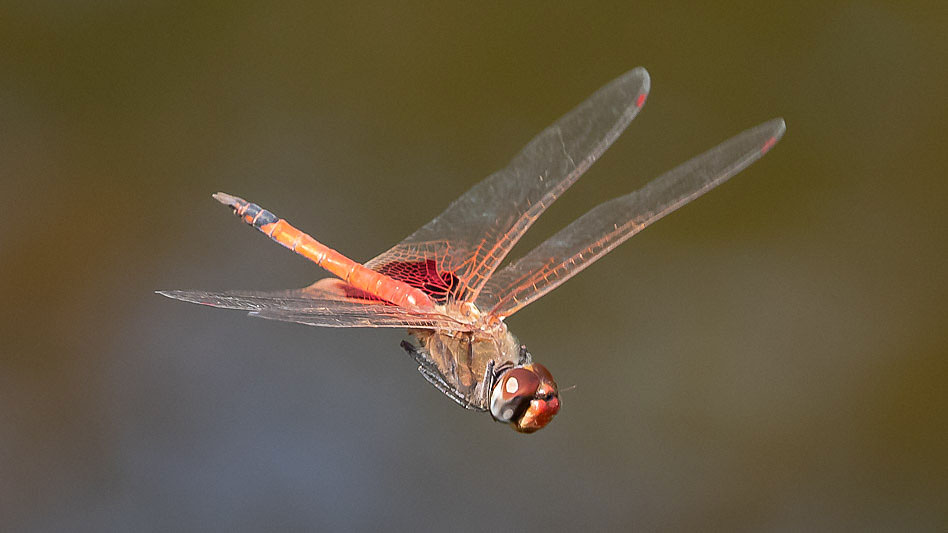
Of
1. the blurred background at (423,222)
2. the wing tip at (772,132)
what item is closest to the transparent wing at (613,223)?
the wing tip at (772,132)

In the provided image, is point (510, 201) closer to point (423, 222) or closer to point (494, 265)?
point (494, 265)

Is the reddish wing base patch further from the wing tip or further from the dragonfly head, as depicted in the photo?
the wing tip

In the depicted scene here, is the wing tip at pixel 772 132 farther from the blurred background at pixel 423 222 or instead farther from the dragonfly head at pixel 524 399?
the blurred background at pixel 423 222

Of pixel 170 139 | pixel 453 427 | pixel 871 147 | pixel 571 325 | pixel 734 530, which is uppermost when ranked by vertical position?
pixel 170 139

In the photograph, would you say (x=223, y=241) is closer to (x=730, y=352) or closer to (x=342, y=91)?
(x=342, y=91)

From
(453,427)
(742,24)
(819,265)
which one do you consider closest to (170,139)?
(453,427)

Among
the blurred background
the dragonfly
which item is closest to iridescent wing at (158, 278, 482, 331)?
the dragonfly

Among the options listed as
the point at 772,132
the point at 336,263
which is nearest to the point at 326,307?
the point at 336,263

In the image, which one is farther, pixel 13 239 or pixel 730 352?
pixel 730 352
